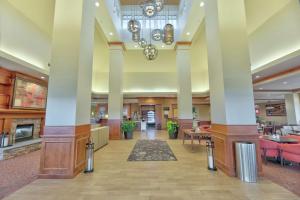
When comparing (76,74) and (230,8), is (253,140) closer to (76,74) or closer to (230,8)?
(230,8)

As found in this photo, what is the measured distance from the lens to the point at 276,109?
1692cm

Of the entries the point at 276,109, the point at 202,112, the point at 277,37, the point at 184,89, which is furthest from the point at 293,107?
the point at 184,89

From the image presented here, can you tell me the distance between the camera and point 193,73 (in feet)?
43.6

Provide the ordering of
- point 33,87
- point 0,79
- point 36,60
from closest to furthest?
point 0,79
point 36,60
point 33,87

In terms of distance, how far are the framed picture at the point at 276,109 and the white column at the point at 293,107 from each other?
240 inches

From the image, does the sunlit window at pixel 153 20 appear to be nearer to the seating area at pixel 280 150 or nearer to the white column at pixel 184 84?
the white column at pixel 184 84

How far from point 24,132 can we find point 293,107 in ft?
55.0

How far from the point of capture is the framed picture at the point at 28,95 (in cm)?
611

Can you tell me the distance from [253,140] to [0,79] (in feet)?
27.4

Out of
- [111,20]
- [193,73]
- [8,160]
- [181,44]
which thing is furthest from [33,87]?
[193,73]

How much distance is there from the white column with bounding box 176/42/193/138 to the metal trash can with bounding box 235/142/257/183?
5.41m

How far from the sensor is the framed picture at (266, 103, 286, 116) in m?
16.4

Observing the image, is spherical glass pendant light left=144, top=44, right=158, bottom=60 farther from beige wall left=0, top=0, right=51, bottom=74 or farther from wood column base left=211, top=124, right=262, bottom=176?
beige wall left=0, top=0, right=51, bottom=74

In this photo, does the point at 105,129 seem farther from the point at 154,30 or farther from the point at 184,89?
the point at 184,89
